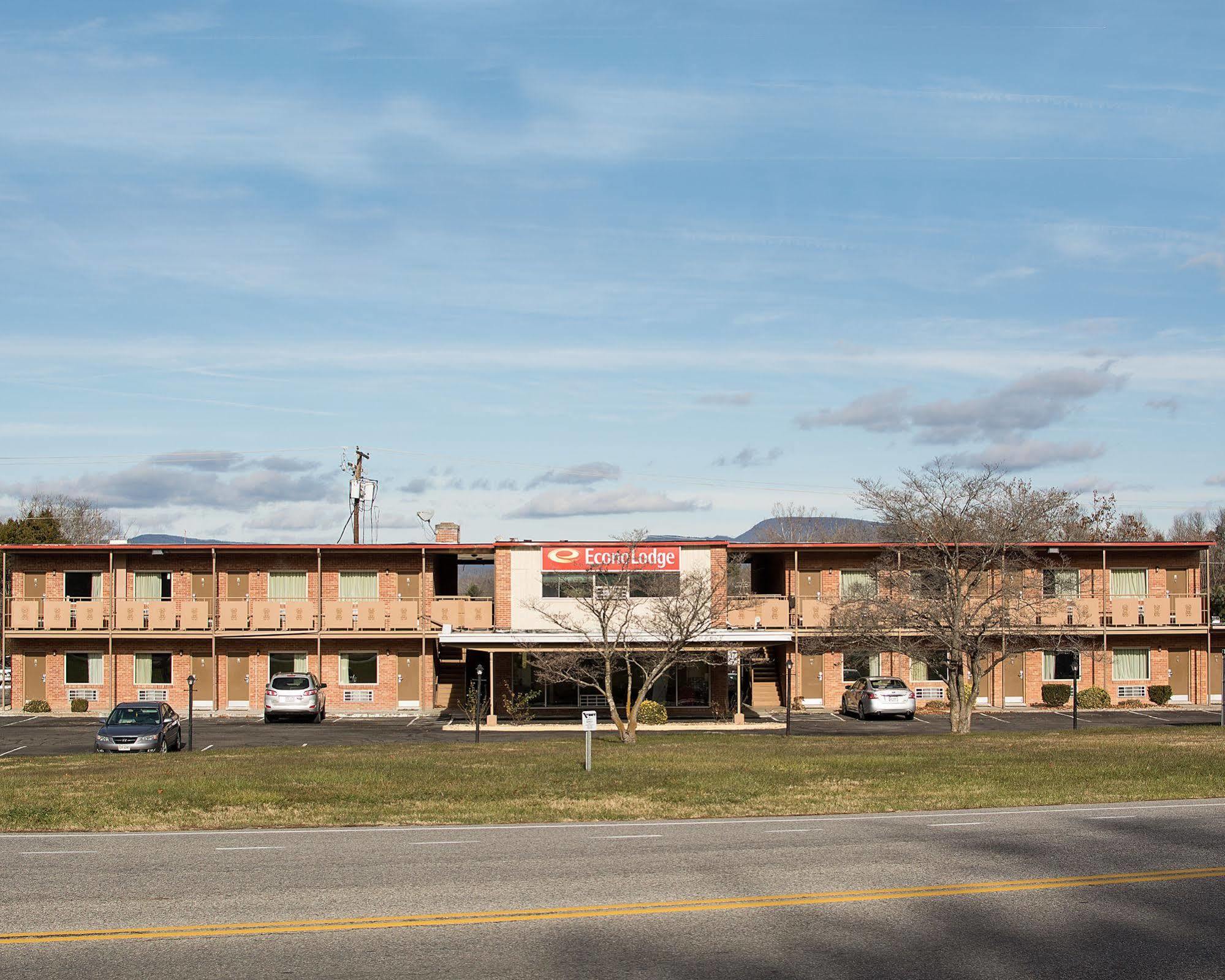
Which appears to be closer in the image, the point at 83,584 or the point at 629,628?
the point at 629,628

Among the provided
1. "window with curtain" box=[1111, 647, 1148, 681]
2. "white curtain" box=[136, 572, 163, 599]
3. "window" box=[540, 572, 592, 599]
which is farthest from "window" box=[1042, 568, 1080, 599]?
"white curtain" box=[136, 572, 163, 599]

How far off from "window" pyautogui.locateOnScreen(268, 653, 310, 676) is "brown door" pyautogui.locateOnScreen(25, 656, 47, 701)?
840 cm

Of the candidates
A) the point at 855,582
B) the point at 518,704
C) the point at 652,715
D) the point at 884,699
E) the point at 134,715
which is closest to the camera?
the point at 134,715

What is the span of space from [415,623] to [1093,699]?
81.1 feet

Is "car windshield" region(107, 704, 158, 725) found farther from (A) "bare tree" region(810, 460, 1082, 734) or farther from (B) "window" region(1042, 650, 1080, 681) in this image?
(B) "window" region(1042, 650, 1080, 681)

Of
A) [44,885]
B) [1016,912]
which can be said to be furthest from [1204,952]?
[44,885]

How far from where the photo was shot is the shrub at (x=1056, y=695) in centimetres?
4531

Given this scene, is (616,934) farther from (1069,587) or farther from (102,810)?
(1069,587)

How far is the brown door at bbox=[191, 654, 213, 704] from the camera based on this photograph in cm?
4619

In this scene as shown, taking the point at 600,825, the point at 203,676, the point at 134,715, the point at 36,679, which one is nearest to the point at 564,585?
the point at 203,676

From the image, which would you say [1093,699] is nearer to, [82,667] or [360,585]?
[360,585]

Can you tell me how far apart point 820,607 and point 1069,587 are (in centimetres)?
866

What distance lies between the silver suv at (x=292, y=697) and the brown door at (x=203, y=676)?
188 inches

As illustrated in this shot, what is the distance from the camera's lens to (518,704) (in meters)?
41.8
